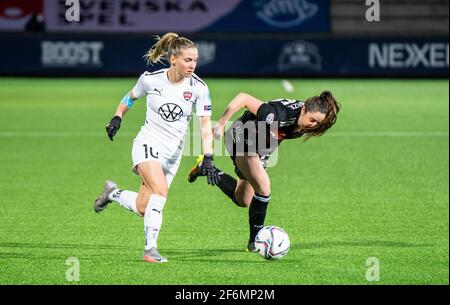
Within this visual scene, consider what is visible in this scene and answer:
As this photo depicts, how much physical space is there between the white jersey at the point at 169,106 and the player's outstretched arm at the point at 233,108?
195 mm

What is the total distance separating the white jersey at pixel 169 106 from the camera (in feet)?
31.3

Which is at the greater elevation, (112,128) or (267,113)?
(267,113)

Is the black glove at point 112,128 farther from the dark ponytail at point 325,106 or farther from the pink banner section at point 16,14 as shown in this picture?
the pink banner section at point 16,14

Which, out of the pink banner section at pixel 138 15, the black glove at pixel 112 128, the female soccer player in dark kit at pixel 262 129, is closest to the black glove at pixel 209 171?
the female soccer player in dark kit at pixel 262 129

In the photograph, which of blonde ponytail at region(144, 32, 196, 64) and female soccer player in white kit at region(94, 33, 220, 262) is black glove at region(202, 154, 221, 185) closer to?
female soccer player in white kit at region(94, 33, 220, 262)

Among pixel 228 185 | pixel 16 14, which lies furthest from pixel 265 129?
pixel 16 14

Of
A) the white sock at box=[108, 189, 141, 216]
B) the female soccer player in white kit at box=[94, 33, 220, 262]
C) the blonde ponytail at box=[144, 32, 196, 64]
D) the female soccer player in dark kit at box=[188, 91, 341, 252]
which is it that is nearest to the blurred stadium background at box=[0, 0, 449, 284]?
the white sock at box=[108, 189, 141, 216]

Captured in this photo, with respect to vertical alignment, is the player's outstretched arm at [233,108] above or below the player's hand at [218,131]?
above

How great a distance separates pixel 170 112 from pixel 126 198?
1113mm

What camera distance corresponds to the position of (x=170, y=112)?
9594 mm

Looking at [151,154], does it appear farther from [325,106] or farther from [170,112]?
[325,106]

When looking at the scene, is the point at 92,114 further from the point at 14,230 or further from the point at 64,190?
the point at 14,230

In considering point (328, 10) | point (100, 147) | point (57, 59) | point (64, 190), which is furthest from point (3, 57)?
point (64, 190)

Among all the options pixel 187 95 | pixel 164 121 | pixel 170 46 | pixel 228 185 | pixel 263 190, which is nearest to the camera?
pixel 170 46
